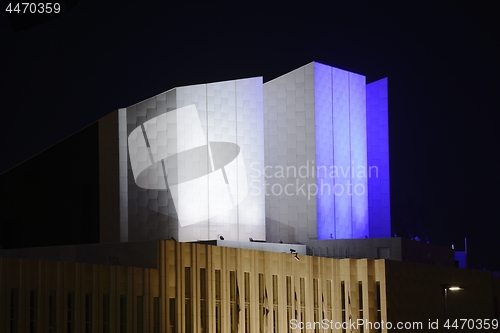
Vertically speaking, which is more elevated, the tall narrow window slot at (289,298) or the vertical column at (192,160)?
the vertical column at (192,160)

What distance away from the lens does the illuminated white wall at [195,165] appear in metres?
50.1

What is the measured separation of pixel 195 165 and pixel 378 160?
52.2ft

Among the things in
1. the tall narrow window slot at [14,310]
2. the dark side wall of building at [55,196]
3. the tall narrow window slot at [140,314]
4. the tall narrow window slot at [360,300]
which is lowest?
the tall narrow window slot at [360,300]

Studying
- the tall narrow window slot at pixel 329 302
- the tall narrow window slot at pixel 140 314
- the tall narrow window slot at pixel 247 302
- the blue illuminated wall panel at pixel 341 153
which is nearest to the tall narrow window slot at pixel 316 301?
the tall narrow window slot at pixel 329 302

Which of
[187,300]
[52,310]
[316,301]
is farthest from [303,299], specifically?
[52,310]

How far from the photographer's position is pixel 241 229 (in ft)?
174

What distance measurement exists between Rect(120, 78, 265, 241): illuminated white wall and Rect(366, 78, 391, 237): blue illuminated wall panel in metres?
11.1

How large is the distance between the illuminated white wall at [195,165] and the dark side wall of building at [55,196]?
83.0 inches

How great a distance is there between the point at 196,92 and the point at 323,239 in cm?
1217

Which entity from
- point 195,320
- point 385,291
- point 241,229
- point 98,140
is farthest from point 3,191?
point 385,291

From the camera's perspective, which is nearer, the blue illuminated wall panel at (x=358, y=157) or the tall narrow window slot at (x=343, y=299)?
the tall narrow window slot at (x=343, y=299)

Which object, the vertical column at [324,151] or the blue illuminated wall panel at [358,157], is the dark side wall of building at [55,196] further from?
the blue illuminated wall panel at [358,157]

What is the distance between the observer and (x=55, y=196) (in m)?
49.2

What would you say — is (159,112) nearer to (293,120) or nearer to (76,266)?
(293,120)
